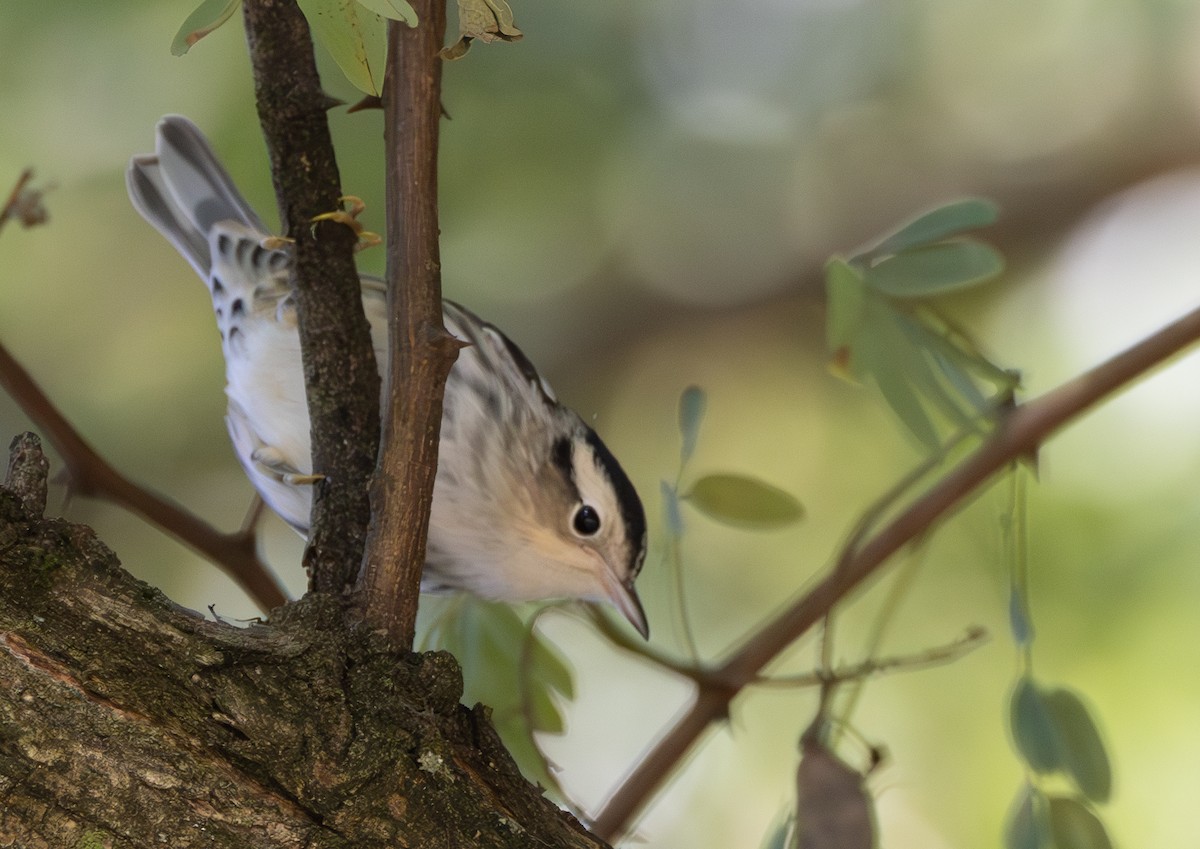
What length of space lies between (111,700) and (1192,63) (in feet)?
8.77

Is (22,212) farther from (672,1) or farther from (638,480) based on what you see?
(672,1)

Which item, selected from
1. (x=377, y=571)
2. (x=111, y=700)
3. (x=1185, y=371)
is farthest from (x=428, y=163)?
(x=1185, y=371)

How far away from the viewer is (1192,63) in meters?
2.73

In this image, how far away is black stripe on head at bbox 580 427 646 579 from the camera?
1635 mm

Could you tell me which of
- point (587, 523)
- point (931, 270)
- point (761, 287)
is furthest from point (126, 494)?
point (761, 287)

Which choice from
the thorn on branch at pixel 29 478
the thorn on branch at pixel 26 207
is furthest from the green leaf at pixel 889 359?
the thorn on branch at pixel 26 207

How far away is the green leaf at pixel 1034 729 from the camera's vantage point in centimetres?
122

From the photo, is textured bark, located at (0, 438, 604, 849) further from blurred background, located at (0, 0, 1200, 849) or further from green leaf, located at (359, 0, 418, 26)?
blurred background, located at (0, 0, 1200, 849)

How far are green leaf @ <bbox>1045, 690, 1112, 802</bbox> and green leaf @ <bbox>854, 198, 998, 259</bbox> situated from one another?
474mm

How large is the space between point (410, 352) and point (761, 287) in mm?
1937

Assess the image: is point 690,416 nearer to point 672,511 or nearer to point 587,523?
point 672,511

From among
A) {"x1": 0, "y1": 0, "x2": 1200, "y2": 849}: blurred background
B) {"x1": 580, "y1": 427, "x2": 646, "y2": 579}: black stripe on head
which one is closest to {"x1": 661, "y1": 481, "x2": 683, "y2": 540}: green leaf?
{"x1": 580, "y1": 427, "x2": 646, "y2": 579}: black stripe on head

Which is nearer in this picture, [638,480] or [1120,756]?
[1120,756]

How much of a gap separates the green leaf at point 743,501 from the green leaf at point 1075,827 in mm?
389
